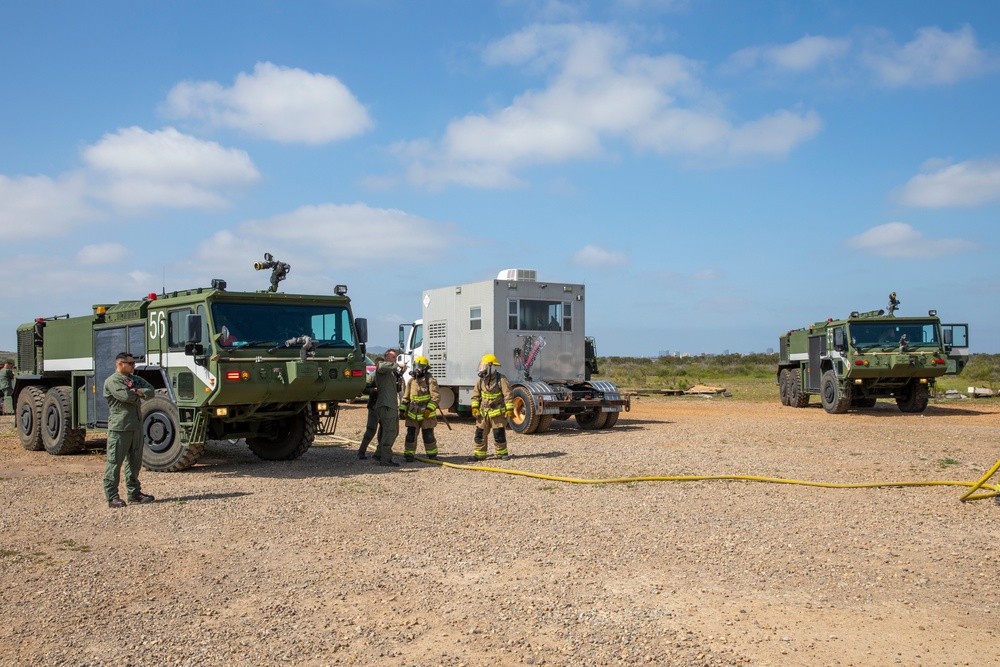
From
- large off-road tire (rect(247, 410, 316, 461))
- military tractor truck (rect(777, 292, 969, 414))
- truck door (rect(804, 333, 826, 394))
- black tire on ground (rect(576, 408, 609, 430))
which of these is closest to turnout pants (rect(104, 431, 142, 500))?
large off-road tire (rect(247, 410, 316, 461))

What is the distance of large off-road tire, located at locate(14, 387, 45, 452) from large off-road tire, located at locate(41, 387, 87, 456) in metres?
0.40

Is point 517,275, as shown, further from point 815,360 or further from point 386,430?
point 815,360

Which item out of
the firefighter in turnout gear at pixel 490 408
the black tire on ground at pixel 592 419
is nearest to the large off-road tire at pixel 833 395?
the black tire on ground at pixel 592 419

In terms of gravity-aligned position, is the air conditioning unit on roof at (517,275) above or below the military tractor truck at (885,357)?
above

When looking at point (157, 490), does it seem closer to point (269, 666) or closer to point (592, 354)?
point (269, 666)

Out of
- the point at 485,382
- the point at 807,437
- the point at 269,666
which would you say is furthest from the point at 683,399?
the point at 269,666

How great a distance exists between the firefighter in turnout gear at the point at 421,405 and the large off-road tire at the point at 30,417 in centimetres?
683

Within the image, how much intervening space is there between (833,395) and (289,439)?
598 inches

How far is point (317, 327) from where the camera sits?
41.8 ft

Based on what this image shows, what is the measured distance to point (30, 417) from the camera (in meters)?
15.6

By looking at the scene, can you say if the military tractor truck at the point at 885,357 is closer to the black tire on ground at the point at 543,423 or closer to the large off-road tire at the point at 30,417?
the black tire on ground at the point at 543,423

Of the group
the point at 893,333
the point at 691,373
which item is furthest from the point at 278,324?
the point at 691,373

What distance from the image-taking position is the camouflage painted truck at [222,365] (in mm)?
11680

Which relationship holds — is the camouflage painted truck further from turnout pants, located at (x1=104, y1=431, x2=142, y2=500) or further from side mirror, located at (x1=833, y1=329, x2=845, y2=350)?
side mirror, located at (x1=833, y1=329, x2=845, y2=350)
